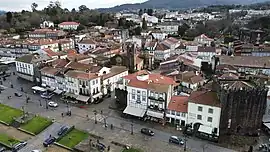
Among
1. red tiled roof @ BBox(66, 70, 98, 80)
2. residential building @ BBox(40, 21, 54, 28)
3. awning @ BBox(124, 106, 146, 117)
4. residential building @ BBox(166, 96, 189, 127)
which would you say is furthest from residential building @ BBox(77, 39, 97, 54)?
residential building @ BBox(166, 96, 189, 127)

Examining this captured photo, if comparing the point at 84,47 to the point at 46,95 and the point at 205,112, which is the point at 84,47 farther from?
the point at 205,112

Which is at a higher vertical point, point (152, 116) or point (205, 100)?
point (205, 100)

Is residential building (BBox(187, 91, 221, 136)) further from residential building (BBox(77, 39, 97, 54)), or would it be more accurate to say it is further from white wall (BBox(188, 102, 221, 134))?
residential building (BBox(77, 39, 97, 54))

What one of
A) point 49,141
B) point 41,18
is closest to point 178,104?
point 49,141

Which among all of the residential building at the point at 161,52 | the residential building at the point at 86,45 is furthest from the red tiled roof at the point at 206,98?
the residential building at the point at 86,45

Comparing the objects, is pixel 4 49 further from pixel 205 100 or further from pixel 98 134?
pixel 205 100

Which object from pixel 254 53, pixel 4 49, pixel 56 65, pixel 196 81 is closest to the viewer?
pixel 196 81

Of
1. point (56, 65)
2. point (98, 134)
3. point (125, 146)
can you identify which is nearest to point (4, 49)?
point (56, 65)
